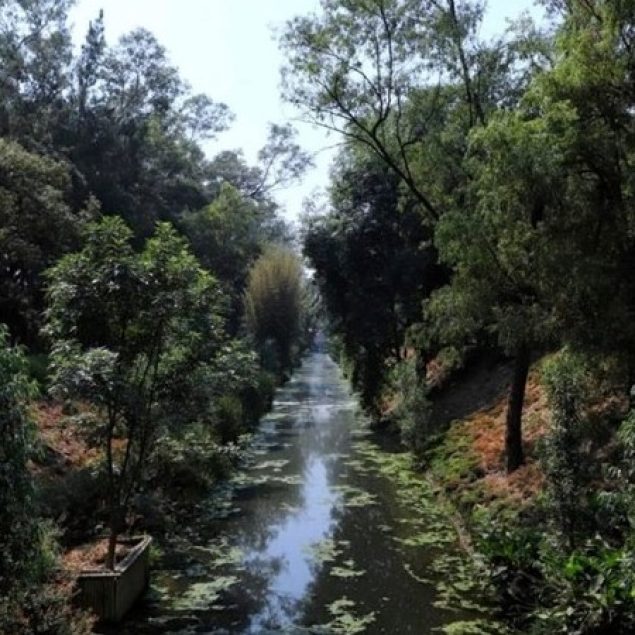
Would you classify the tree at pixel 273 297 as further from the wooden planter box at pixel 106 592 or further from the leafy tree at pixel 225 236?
the wooden planter box at pixel 106 592

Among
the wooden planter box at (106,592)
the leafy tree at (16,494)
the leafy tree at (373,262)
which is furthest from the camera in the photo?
the leafy tree at (373,262)

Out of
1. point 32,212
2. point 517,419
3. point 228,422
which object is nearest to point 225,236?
point 32,212

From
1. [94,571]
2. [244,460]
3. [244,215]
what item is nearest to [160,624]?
[94,571]

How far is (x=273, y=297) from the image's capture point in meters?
32.7

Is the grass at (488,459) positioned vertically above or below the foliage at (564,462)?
below

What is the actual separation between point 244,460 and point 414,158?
7908mm

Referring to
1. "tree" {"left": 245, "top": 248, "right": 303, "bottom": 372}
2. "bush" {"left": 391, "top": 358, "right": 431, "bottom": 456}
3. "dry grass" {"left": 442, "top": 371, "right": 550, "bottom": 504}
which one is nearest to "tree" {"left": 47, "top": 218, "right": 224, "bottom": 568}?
"dry grass" {"left": 442, "top": 371, "right": 550, "bottom": 504}

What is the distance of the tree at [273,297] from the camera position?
32312mm

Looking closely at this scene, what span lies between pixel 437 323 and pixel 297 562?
16.2 ft

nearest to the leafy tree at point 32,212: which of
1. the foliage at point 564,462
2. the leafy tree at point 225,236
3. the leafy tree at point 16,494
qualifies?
the leafy tree at point 16,494

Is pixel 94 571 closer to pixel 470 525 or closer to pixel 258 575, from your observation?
pixel 258 575

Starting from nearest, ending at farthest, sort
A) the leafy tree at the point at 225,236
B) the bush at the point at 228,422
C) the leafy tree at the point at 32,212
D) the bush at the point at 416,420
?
the leafy tree at the point at 32,212 → the bush at the point at 416,420 → the bush at the point at 228,422 → the leafy tree at the point at 225,236

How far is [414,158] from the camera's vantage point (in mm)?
14742

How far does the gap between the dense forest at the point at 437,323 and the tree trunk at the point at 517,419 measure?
0.12ft
